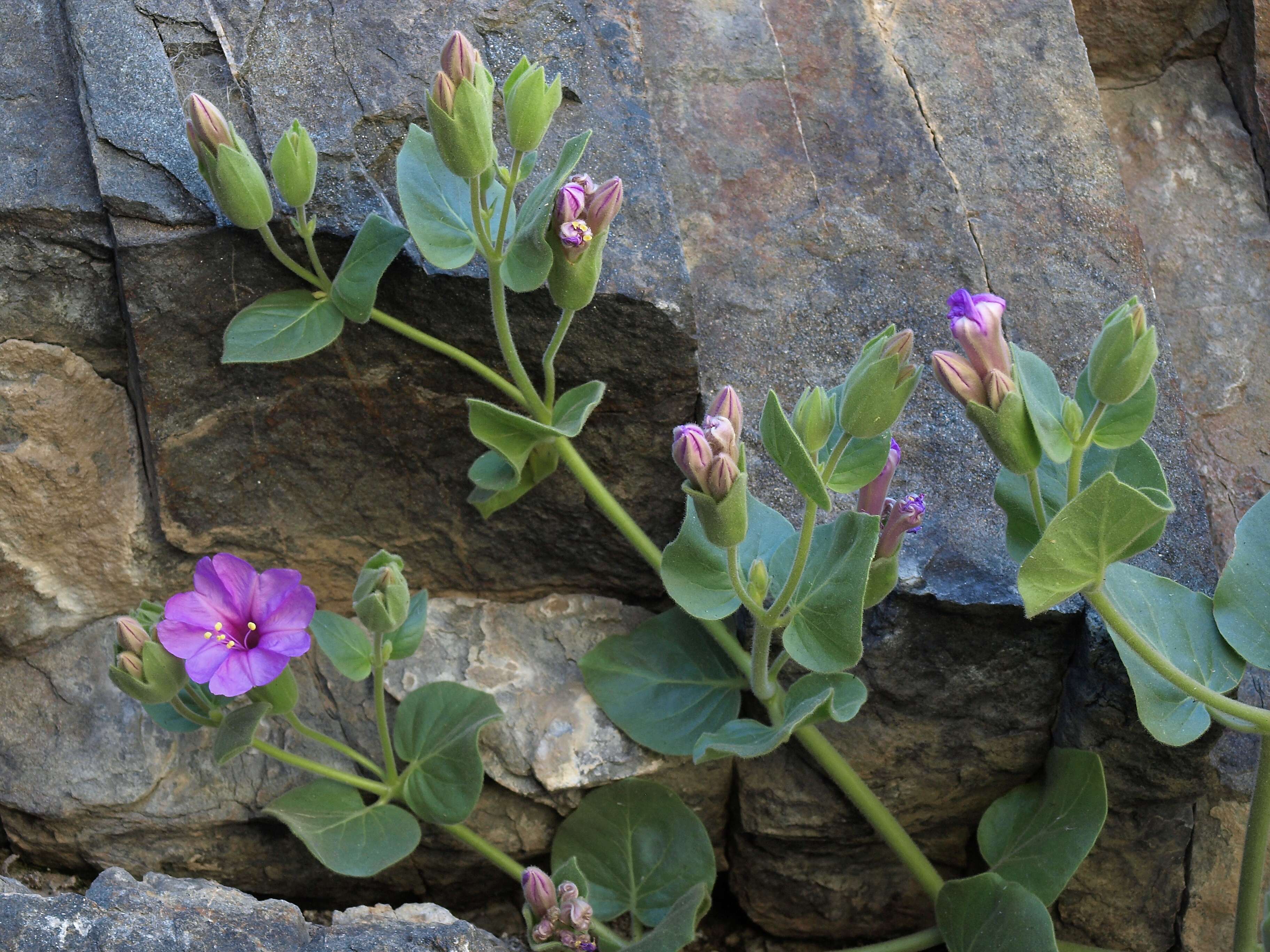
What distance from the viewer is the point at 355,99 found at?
2234 millimetres

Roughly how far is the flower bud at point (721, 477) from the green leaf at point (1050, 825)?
81cm

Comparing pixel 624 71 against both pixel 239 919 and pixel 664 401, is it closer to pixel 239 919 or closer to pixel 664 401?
pixel 664 401

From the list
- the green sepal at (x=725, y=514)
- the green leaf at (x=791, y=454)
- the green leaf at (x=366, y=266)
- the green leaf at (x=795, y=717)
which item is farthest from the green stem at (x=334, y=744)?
the green leaf at (x=791, y=454)

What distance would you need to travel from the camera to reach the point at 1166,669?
1.74m

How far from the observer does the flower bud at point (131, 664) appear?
1848mm

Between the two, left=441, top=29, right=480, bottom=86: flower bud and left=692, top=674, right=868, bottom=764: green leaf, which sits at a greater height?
left=441, top=29, right=480, bottom=86: flower bud

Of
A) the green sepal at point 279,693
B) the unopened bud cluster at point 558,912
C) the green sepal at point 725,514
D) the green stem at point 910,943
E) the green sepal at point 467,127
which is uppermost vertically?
the green sepal at point 467,127

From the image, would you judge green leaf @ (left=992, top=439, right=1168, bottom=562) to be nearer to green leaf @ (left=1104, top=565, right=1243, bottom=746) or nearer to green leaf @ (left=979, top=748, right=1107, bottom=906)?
green leaf @ (left=1104, top=565, right=1243, bottom=746)

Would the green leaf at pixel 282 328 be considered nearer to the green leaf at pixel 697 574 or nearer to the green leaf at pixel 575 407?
the green leaf at pixel 575 407

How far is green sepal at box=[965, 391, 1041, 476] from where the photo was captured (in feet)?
5.28

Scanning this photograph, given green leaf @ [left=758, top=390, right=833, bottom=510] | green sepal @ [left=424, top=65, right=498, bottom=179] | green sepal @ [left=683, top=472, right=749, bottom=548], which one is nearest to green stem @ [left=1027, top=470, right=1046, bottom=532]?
green leaf @ [left=758, top=390, right=833, bottom=510]

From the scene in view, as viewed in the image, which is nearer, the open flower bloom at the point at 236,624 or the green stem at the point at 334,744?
the open flower bloom at the point at 236,624

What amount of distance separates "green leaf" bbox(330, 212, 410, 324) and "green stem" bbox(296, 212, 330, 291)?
1.2 inches

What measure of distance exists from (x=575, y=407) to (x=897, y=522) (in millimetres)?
558
